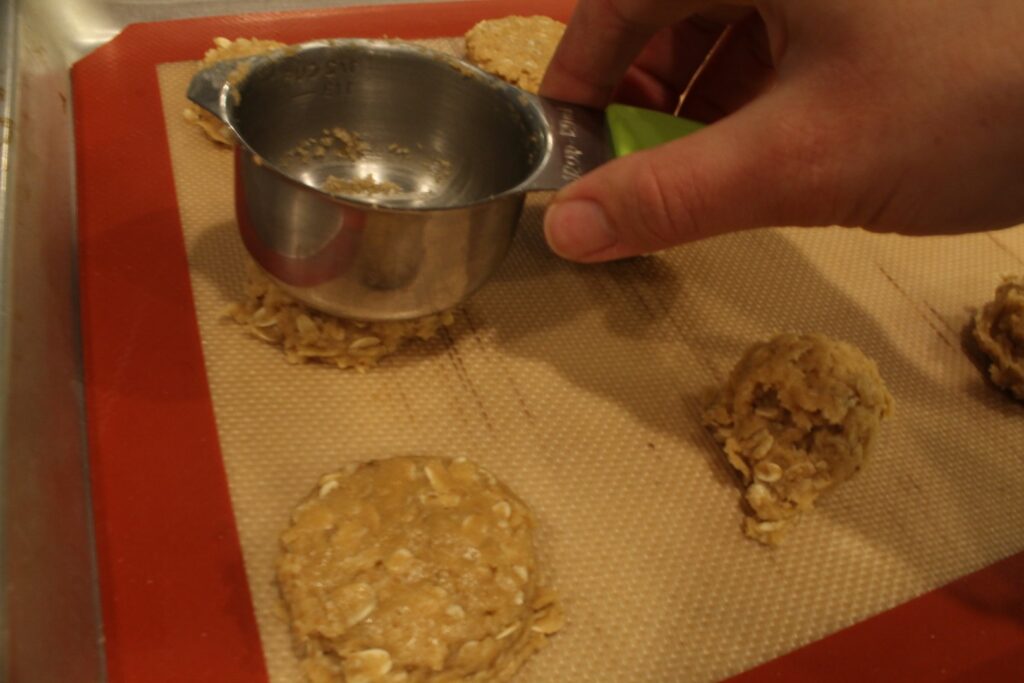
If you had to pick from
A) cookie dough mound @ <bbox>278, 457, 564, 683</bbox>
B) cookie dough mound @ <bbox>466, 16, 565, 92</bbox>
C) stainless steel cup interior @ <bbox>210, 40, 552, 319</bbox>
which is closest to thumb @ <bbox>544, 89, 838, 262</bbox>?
stainless steel cup interior @ <bbox>210, 40, 552, 319</bbox>

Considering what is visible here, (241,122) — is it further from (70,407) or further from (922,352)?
(922,352)

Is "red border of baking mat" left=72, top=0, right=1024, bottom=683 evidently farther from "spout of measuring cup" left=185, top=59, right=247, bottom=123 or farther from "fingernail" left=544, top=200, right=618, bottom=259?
"fingernail" left=544, top=200, right=618, bottom=259

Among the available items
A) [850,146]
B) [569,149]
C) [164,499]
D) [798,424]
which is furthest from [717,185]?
[164,499]

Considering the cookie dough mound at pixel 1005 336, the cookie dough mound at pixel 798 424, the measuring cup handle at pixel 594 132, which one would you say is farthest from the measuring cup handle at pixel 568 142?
the cookie dough mound at pixel 1005 336

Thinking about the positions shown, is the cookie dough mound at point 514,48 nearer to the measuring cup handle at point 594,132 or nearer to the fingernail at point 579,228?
the measuring cup handle at point 594,132

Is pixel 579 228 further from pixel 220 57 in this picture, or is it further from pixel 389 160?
pixel 220 57

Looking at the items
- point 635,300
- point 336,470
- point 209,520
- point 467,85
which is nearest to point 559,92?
point 467,85
